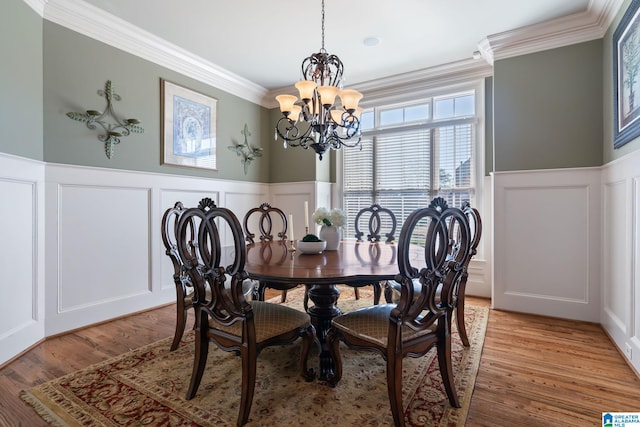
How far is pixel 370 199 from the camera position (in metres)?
4.51

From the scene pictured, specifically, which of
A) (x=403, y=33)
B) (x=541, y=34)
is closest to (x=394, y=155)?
(x=403, y=33)

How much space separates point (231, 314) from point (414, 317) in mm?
885

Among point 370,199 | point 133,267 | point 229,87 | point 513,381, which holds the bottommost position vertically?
point 513,381

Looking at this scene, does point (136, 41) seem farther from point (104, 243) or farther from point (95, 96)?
point (104, 243)

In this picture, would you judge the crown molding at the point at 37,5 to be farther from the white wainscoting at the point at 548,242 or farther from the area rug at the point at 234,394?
the white wainscoting at the point at 548,242

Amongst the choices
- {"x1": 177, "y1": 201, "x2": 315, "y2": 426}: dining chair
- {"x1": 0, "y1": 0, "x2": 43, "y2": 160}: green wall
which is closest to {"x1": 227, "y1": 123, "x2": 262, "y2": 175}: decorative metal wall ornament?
{"x1": 0, "y1": 0, "x2": 43, "y2": 160}: green wall

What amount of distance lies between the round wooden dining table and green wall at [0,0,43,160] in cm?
183

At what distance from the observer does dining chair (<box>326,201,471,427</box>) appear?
Result: 1.42 m

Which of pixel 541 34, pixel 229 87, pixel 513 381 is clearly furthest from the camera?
pixel 229 87

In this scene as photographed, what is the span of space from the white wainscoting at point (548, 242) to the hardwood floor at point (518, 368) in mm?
203

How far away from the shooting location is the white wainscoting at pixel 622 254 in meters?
2.12

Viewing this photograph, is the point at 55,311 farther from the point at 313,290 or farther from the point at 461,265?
the point at 461,265

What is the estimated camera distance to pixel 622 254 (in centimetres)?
243

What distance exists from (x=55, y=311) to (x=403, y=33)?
3944 millimetres
